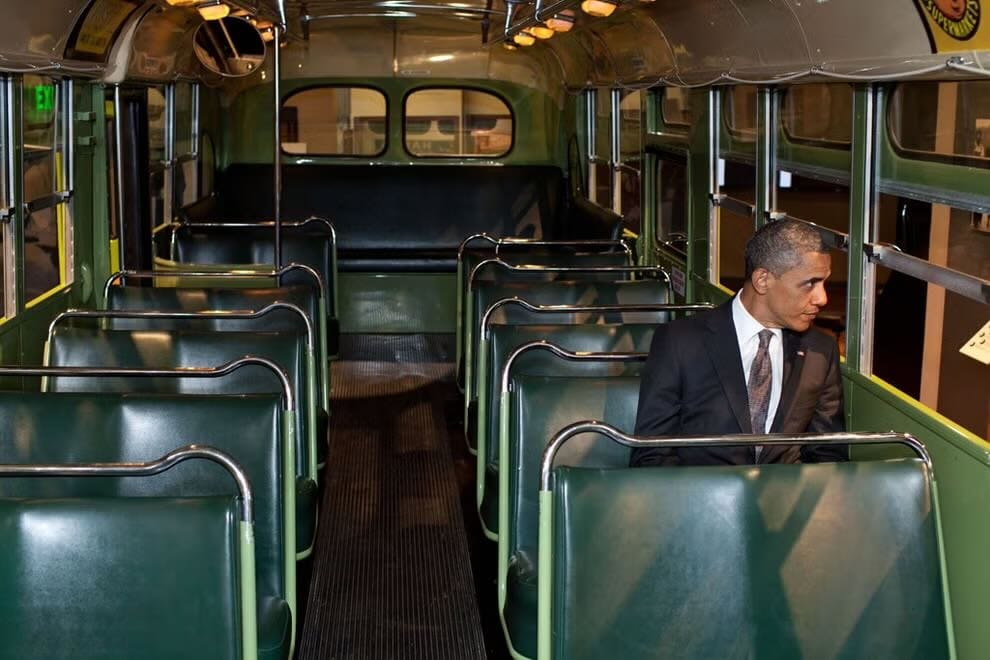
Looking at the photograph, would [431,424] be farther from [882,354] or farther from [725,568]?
[725,568]

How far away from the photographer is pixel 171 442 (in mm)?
3982

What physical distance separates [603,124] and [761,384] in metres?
6.31

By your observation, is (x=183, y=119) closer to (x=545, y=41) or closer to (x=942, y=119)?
(x=545, y=41)

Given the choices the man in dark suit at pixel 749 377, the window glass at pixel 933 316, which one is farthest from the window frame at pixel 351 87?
the man in dark suit at pixel 749 377

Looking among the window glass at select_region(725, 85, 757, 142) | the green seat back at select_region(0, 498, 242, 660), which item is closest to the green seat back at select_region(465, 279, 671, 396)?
the window glass at select_region(725, 85, 757, 142)

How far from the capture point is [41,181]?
21.2 feet

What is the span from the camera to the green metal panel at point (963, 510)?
3.68 metres

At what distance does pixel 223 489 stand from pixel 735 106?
3605 mm

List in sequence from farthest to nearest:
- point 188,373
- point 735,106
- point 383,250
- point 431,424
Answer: point 383,250, point 431,424, point 735,106, point 188,373

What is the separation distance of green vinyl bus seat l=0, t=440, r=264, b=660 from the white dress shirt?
1562 mm

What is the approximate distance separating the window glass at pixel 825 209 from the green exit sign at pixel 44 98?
128 inches

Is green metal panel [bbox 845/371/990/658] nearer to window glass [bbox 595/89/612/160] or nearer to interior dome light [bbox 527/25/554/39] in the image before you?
interior dome light [bbox 527/25/554/39]

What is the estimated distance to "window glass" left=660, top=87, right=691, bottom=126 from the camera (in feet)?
25.0

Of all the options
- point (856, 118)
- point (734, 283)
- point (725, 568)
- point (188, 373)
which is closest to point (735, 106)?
point (734, 283)
